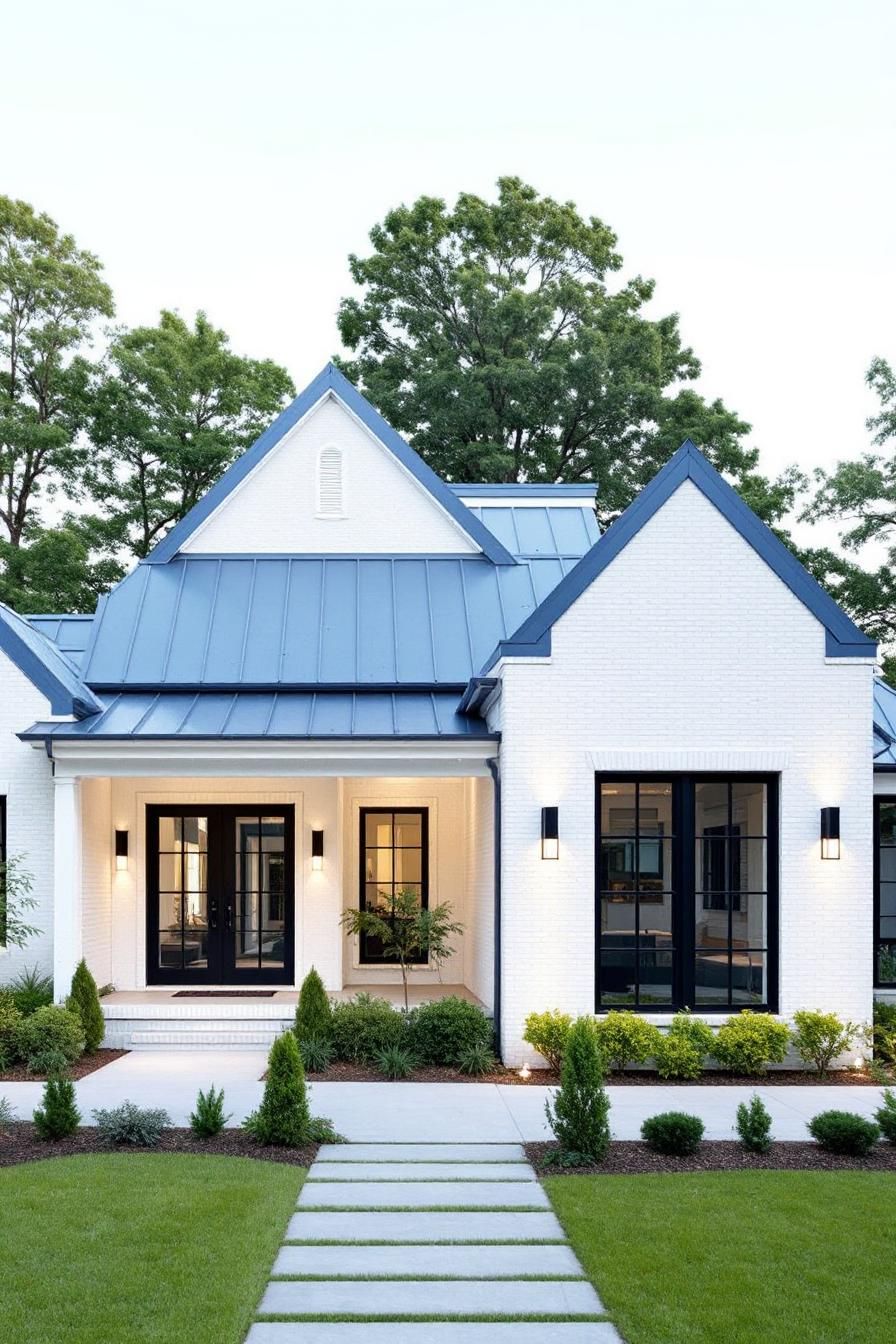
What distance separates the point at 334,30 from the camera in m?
17.4

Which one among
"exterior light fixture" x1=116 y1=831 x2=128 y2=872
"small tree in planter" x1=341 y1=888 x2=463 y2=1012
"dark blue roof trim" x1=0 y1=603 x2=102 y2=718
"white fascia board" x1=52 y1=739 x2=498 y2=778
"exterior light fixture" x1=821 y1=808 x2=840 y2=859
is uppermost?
"dark blue roof trim" x1=0 y1=603 x2=102 y2=718

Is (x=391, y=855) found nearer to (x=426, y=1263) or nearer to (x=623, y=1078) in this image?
(x=623, y=1078)

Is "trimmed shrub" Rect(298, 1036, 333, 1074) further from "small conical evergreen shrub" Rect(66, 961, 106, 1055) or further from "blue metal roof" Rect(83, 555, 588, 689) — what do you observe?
"blue metal roof" Rect(83, 555, 588, 689)

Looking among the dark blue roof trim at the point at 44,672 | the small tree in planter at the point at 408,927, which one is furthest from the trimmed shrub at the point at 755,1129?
the dark blue roof trim at the point at 44,672

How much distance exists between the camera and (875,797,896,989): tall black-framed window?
48.5ft

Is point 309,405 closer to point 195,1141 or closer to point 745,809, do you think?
point 745,809

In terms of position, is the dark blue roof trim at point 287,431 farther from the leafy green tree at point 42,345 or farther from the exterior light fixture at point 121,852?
the leafy green tree at point 42,345

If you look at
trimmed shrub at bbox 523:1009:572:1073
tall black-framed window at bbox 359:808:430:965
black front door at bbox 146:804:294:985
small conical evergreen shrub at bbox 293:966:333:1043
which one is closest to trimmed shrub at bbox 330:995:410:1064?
small conical evergreen shrub at bbox 293:966:333:1043

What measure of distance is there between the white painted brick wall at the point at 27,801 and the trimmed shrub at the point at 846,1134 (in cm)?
960

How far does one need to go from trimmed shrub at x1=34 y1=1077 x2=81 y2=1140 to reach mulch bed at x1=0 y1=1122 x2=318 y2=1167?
89mm

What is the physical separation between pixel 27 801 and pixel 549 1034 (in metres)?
7.16

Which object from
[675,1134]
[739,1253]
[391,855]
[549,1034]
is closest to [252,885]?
[391,855]

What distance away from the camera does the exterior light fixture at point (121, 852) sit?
15.9 meters

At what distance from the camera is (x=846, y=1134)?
8.84 m
